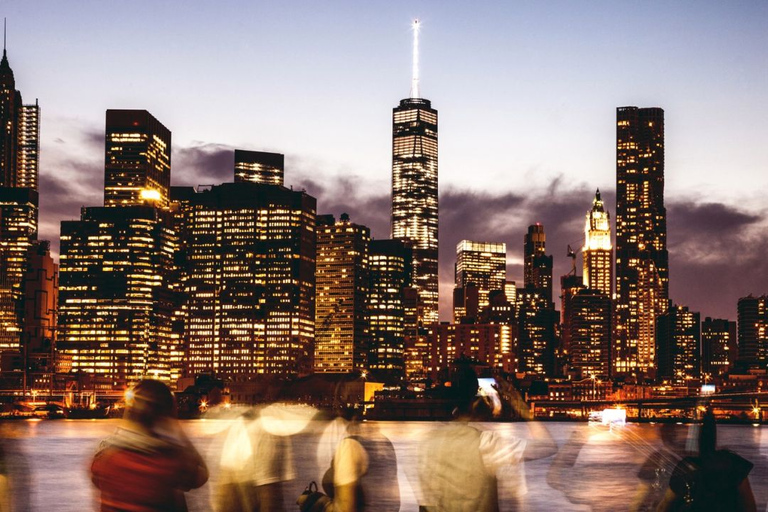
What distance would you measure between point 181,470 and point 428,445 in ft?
5.98

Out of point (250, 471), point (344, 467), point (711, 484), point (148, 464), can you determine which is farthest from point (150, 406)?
point (250, 471)

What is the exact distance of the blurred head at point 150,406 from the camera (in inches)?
206

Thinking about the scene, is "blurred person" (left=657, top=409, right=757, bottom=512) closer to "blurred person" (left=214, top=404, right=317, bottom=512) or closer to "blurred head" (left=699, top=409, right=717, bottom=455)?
"blurred head" (left=699, top=409, right=717, bottom=455)

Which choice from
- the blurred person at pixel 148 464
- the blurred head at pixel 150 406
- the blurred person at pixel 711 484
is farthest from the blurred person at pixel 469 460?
the blurred head at pixel 150 406

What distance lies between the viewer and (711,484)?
5660mm

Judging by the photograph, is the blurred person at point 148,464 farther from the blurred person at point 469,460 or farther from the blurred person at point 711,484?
the blurred person at point 711,484

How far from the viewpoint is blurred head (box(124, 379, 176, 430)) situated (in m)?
5.22

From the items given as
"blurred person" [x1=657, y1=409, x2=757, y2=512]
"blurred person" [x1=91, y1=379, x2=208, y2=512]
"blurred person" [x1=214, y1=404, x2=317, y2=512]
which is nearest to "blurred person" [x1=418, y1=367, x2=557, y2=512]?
"blurred person" [x1=657, y1=409, x2=757, y2=512]

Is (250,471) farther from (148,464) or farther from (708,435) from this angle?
(708,435)

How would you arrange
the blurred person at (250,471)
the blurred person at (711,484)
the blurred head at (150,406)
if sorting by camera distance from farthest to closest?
the blurred person at (250,471), the blurred person at (711,484), the blurred head at (150,406)

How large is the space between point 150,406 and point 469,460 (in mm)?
1996

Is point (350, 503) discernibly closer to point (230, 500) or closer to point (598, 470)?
point (230, 500)

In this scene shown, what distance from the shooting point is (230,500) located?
9.03 m

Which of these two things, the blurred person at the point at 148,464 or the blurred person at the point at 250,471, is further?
the blurred person at the point at 250,471
